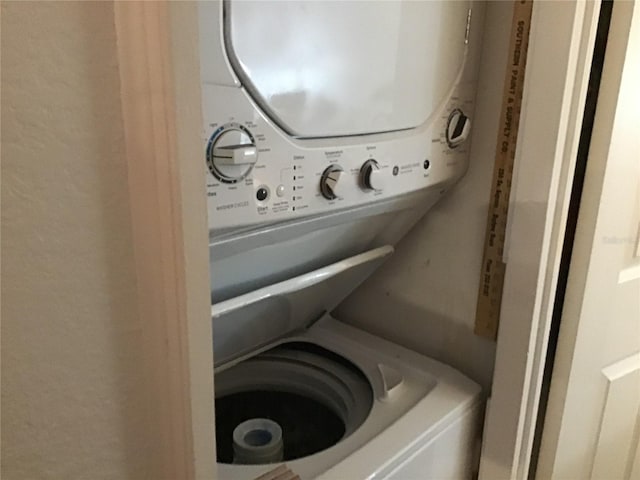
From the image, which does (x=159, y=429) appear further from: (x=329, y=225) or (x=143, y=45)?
(x=329, y=225)

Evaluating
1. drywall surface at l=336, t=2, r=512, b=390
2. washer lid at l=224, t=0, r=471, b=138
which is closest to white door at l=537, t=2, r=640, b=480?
drywall surface at l=336, t=2, r=512, b=390

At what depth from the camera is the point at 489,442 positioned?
1.37 m

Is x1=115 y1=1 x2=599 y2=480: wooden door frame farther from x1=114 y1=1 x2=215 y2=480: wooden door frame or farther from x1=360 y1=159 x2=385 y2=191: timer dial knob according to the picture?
x1=360 y1=159 x2=385 y2=191: timer dial knob

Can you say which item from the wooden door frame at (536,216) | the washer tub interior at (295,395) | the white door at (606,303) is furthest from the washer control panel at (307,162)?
the washer tub interior at (295,395)

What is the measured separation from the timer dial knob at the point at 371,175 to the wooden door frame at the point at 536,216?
1.02ft

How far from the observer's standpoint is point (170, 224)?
0.51m

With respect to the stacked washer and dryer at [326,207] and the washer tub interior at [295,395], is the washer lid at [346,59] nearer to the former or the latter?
the stacked washer and dryer at [326,207]

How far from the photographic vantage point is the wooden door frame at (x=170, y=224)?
474 mm

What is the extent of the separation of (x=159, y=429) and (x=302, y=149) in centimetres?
50

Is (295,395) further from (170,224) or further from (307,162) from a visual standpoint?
(170,224)

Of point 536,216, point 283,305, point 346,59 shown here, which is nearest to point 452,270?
point 536,216

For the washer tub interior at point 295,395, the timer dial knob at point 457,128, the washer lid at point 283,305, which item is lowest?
the washer tub interior at point 295,395

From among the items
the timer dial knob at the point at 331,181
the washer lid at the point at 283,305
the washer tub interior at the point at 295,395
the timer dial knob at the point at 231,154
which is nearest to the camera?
the timer dial knob at the point at 231,154

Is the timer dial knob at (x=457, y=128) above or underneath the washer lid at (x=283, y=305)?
above
